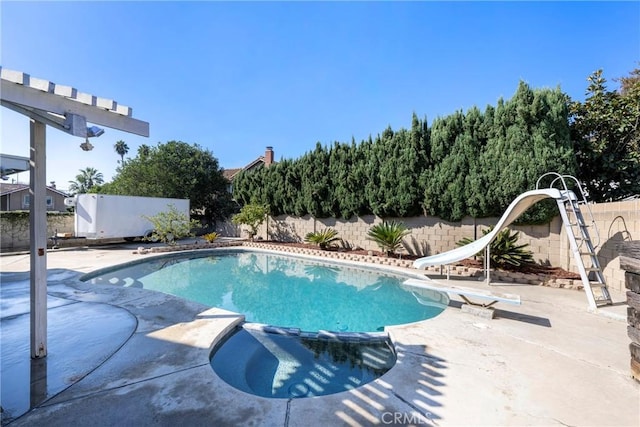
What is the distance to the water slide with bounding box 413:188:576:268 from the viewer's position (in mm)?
5641

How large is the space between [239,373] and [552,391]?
3.28 metres

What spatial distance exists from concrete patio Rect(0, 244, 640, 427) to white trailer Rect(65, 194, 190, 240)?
30.5 feet

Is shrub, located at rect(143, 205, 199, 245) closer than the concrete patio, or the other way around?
the concrete patio

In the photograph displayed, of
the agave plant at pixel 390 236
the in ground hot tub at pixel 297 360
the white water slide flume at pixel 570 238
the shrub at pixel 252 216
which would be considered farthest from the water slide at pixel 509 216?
the shrub at pixel 252 216

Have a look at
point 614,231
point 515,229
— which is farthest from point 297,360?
point 515,229

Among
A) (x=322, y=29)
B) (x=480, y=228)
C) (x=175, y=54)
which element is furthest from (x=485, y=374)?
(x=175, y=54)

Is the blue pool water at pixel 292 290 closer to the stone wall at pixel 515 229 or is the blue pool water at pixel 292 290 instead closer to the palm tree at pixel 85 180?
the stone wall at pixel 515 229

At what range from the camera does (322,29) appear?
8.51m

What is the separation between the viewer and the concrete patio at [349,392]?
2.21 meters

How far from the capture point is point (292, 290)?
7691mm

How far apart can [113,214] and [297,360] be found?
13.7m

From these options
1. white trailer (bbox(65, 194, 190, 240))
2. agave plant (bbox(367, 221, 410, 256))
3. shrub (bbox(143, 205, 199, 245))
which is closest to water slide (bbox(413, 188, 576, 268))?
agave plant (bbox(367, 221, 410, 256))

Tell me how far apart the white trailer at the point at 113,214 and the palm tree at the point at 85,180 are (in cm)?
3565

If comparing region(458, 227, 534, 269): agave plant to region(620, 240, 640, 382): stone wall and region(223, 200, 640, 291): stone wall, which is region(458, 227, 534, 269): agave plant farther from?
region(620, 240, 640, 382): stone wall
